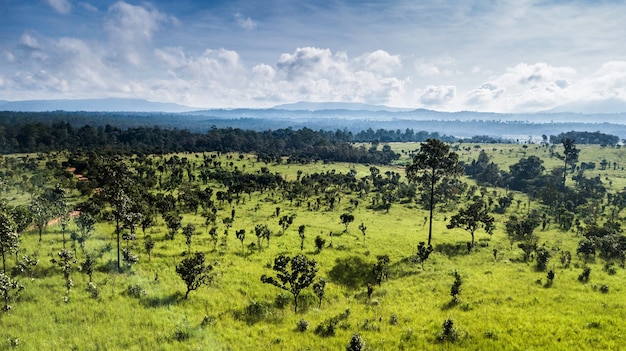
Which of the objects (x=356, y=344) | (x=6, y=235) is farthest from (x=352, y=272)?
(x=6, y=235)

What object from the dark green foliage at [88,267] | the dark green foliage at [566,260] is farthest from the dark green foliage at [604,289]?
the dark green foliage at [88,267]

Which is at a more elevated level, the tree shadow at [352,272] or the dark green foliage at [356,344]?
the dark green foliage at [356,344]

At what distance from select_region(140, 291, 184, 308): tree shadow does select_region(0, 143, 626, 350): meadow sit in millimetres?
98

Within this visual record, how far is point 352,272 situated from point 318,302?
33.7ft

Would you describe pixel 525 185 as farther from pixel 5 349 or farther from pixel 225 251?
pixel 5 349

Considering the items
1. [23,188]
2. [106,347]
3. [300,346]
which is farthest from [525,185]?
[23,188]

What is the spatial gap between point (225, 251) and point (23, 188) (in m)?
74.0

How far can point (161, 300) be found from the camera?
119ft

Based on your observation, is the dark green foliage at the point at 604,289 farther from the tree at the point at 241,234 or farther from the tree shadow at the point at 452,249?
the tree at the point at 241,234

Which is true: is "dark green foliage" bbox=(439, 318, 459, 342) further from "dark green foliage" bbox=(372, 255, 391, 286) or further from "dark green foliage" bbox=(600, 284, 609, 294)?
"dark green foliage" bbox=(600, 284, 609, 294)

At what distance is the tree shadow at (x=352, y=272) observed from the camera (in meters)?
47.1

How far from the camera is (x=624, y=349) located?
24281 mm

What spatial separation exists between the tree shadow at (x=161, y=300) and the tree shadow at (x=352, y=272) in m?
19.7

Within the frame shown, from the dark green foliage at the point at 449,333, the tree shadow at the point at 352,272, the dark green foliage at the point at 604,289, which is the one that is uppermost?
the dark green foliage at the point at 449,333
